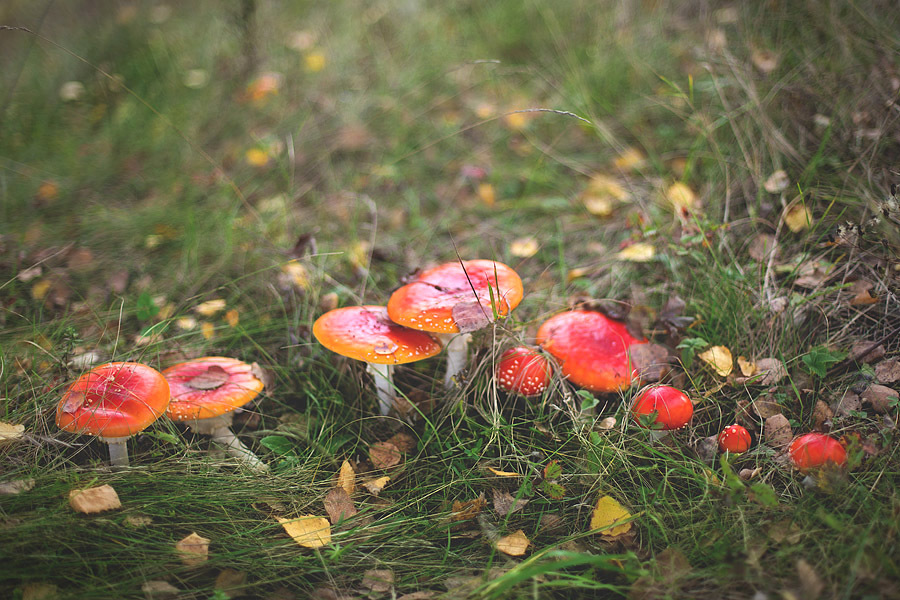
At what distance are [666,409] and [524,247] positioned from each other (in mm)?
1445

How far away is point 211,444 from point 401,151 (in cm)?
265

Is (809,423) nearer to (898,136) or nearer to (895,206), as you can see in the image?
(895,206)

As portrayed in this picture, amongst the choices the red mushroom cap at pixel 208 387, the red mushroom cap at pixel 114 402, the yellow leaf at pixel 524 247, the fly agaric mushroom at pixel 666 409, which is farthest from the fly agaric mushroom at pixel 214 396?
the yellow leaf at pixel 524 247

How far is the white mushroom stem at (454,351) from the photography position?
2240mm

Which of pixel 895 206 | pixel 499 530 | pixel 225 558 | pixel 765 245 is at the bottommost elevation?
pixel 499 530

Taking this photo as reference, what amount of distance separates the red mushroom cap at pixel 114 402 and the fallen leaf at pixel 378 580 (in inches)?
33.2

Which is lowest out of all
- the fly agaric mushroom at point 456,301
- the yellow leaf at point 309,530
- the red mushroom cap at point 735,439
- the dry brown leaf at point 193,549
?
the yellow leaf at point 309,530

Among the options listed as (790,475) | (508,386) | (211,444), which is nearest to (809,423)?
(790,475)

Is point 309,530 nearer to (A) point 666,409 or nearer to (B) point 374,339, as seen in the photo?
(B) point 374,339

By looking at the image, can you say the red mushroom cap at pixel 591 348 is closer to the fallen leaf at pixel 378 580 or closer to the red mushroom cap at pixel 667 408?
the red mushroom cap at pixel 667 408

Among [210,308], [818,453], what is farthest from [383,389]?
[818,453]

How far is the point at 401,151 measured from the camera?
4.14 metres

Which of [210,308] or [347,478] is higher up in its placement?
[210,308]

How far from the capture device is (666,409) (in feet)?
6.36
